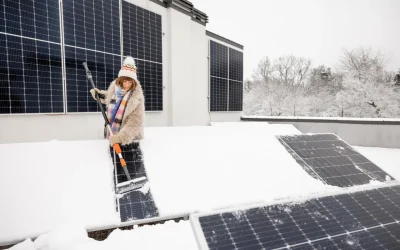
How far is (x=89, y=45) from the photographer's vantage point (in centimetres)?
532

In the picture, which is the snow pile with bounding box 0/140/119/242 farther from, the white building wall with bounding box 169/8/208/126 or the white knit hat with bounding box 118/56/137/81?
the white building wall with bounding box 169/8/208/126

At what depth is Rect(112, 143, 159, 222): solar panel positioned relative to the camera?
8.30 feet

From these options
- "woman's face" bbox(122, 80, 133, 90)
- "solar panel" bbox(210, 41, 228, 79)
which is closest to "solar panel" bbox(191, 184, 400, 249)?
"woman's face" bbox(122, 80, 133, 90)

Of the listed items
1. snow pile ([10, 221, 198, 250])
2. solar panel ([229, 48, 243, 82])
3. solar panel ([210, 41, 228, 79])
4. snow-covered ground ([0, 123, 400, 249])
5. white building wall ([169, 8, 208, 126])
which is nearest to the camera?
snow pile ([10, 221, 198, 250])

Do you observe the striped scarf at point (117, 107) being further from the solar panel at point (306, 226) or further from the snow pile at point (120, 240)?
the solar panel at point (306, 226)

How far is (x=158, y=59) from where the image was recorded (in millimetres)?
7215

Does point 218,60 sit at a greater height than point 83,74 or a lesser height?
greater

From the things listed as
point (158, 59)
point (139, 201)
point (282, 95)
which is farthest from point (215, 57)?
point (282, 95)

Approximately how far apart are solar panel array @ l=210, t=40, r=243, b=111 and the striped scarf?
6.87 metres

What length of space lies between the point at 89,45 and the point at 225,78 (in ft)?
22.5

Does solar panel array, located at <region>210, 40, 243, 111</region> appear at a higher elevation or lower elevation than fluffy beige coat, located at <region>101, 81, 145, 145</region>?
higher

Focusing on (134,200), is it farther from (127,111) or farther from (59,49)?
(59,49)

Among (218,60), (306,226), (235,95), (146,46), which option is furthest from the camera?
(235,95)

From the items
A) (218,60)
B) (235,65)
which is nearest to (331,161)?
(218,60)
